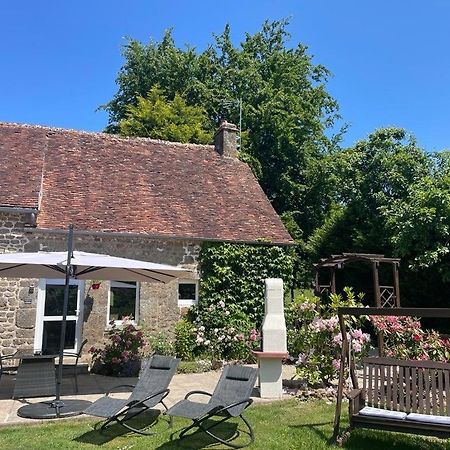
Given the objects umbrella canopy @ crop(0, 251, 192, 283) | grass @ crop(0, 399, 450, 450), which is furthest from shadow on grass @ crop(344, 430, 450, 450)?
umbrella canopy @ crop(0, 251, 192, 283)

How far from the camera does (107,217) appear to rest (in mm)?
12445

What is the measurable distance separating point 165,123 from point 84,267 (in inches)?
646

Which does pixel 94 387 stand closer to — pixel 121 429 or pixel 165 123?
pixel 121 429

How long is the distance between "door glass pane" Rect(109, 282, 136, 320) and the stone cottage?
27 millimetres

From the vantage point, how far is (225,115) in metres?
26.8

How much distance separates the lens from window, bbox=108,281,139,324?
39.5ft

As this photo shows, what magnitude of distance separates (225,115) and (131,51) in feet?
24.2

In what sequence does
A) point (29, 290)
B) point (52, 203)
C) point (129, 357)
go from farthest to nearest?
1. point (52, 203)
2. point (29, 290)
3. point (129, 357)


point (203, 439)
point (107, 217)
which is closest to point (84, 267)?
point (203, 439)

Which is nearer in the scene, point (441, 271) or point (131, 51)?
point (441, 271)

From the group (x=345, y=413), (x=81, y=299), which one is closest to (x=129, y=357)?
(x=81, y=299)

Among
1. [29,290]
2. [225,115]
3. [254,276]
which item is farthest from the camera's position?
[225,115]

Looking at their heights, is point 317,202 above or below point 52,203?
above

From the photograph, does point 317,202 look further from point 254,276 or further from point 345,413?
point 345,413
